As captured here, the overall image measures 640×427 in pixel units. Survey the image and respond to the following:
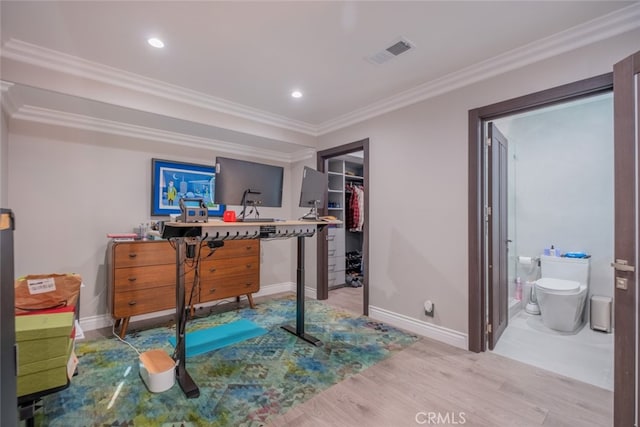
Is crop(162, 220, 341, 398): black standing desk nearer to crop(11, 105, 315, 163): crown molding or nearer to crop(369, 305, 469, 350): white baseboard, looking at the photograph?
crop(369, 305, 469, 350): white baseboard

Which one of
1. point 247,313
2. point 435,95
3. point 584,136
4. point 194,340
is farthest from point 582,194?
point 194,340

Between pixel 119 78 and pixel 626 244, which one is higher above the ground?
pixel 119 78

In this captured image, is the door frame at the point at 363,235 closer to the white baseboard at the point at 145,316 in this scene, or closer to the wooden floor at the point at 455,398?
the white baseboard at the point at 145,316

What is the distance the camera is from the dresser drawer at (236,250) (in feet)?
11.3

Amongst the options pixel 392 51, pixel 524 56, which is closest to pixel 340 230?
pixel 392 51

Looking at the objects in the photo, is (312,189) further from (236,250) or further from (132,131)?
(132,131)

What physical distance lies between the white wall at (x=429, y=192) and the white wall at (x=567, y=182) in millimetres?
1279

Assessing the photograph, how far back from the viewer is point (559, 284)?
3172 mm

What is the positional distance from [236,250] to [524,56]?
3482 millimetres

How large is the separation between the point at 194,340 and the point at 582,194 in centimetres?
469

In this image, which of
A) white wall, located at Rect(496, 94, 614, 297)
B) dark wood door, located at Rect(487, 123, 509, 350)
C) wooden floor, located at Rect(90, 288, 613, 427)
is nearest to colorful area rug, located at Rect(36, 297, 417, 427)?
wooden floor, located at Rect(90, 288, 613, 427)

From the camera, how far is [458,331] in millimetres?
2670

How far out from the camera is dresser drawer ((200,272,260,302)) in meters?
3.33

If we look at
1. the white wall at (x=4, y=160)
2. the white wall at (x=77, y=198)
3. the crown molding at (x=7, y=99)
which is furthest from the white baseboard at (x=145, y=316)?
the crown molding at (x=7, y=99)
